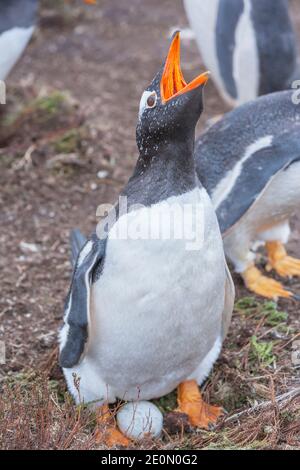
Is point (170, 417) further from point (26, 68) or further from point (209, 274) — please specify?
point (26, 68)

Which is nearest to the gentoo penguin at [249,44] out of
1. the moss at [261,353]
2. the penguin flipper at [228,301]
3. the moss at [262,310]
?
the moss at [262,310]

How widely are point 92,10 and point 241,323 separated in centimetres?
540

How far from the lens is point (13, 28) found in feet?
19.2

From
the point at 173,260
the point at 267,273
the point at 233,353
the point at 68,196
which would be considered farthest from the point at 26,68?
the point at 173,260

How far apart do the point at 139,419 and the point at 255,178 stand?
1210 millimetres

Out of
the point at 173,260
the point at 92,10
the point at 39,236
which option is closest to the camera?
the point at 173,260

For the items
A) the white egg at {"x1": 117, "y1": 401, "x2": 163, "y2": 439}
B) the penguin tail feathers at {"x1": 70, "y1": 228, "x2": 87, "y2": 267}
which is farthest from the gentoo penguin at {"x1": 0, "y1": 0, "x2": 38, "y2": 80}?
the white egg at {"x1": 117, "y1": 401, "x2": 163, "y2": 439}

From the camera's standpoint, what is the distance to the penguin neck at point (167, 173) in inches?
128

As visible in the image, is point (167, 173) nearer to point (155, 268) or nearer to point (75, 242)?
point (155, 268)

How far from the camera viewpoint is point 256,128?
4203 millimetres

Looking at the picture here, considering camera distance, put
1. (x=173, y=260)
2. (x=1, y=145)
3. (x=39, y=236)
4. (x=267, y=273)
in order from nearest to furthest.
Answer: (x=173, y=260) → (x=267, y=273) → (x=39, y=236) → (x=1, y=145)

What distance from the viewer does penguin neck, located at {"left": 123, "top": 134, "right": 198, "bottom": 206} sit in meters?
3.24

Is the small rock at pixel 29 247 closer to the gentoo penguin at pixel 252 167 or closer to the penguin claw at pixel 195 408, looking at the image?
the gentoo penguin at pixel 252 167

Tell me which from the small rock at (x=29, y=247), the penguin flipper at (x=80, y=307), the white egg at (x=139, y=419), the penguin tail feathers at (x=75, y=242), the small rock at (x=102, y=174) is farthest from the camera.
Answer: the small rock at (x=102, y=174)
